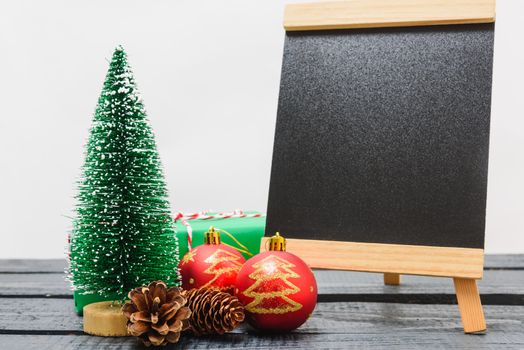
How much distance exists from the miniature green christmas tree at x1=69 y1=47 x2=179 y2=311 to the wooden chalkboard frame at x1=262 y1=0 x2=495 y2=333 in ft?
0.83

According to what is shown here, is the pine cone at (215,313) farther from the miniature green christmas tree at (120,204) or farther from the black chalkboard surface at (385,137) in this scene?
the black chalkboard surface at (385,137)

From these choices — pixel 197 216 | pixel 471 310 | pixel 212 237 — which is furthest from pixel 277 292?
pixel 197 216

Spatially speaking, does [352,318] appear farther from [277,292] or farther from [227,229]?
[227,229]

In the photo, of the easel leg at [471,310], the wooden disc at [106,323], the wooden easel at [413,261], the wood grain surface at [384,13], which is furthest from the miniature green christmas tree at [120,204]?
the easel leg at [471,310]

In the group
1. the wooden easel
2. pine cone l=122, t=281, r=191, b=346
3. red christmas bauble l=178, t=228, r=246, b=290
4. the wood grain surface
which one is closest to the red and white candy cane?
red christmas bauble l=178, t=228, r=246, b=290

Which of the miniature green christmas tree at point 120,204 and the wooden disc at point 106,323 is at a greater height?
the miniature green christmas tree at point 120,204

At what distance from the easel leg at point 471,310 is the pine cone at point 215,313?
392 mm

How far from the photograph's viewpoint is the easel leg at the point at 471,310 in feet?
3.81

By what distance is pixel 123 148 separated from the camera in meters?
1.19

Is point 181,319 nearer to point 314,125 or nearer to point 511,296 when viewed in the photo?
point 314,125

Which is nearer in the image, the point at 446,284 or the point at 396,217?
the point at 396,217

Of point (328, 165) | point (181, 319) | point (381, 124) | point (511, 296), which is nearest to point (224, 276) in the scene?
point (181, 319)

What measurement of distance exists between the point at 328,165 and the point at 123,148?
0.40 m

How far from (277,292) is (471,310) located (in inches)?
13.9
